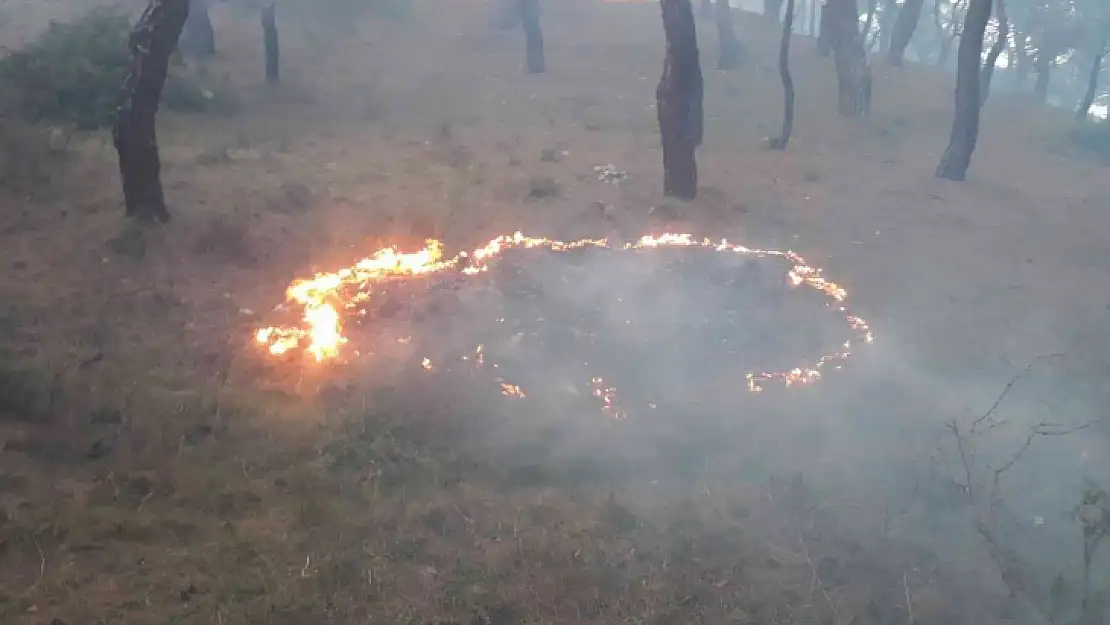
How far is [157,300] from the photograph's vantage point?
7.68 meters

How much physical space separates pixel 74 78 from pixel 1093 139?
62.5 ft

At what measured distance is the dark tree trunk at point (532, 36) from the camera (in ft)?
68.1

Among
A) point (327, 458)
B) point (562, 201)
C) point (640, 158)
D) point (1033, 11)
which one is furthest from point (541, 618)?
point (1033, 11)

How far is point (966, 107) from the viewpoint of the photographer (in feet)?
48.1

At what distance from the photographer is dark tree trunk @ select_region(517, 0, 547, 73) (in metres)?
20.8

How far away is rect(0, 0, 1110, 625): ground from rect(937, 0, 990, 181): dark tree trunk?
1547 millimetres

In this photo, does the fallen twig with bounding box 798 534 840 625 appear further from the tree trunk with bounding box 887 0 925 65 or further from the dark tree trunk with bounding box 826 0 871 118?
the tree trunk with bounding box 887 0 925 65

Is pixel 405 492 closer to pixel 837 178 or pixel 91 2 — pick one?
pixel 837 178

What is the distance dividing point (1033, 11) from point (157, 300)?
29735 mm

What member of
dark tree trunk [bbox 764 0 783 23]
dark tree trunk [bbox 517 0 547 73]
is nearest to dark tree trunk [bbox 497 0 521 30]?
dark tree trunk [bbox 517 0 547 73]

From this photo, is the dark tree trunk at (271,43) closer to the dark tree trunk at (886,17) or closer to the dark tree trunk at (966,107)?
the dark tree trunk at (966,107)

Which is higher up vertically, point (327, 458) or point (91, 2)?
point (91, 2)

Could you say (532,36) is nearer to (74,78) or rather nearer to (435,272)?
(74,78)

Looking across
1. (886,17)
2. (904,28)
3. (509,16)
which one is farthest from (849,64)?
(886,17)
